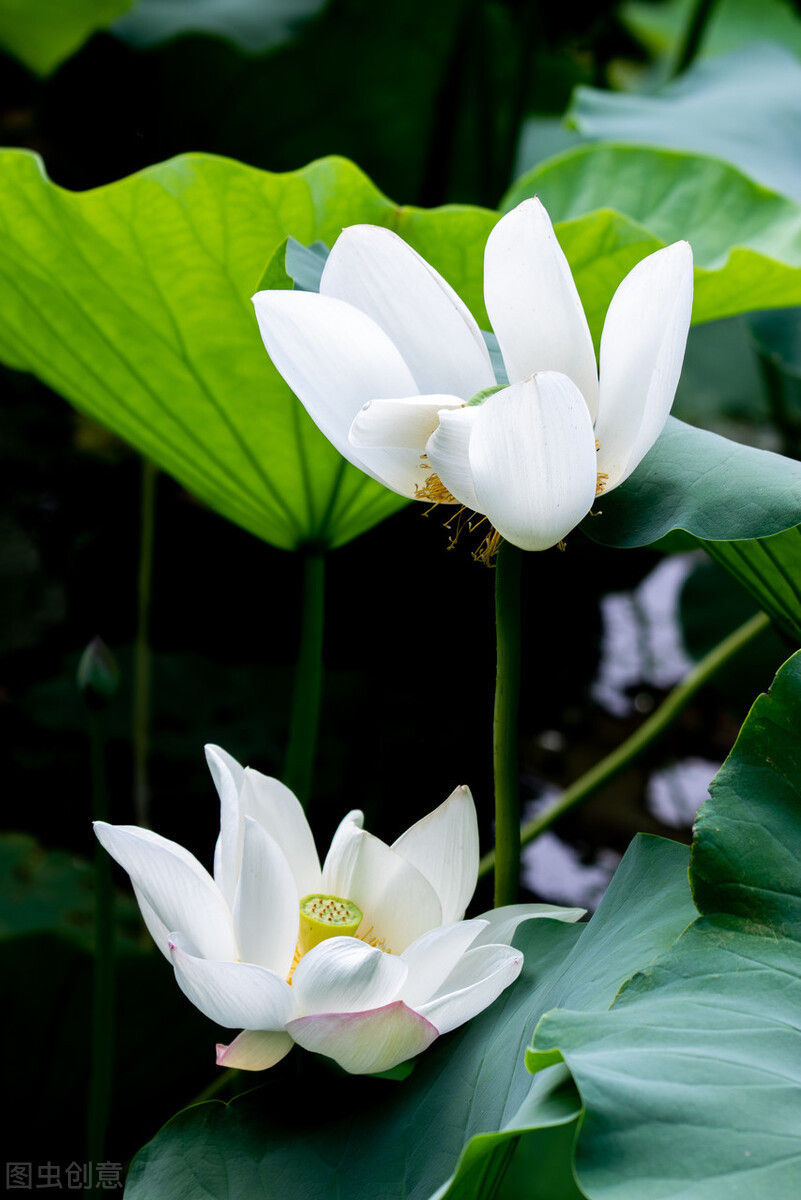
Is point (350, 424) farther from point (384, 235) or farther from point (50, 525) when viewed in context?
point (50, 525)

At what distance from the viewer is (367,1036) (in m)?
0.41

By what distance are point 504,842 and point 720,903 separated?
110mm

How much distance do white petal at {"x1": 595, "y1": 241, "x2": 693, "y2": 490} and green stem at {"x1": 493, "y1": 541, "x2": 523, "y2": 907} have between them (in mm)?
60

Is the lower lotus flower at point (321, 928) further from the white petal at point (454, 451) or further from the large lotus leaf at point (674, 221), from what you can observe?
the large lotus leaf at point (674, 221)

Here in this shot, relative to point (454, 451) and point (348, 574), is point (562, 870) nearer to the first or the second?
point (348, 574)

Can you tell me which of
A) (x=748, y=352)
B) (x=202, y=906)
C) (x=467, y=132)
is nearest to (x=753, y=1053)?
(x=202, y=906)

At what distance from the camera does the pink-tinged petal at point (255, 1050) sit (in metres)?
0.42

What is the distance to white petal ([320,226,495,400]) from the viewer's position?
0.45 meters

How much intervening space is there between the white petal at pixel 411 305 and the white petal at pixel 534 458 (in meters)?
0.09

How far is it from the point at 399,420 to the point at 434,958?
0.22m

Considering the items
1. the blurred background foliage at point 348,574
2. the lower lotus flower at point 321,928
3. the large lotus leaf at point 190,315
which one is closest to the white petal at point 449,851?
the lower lotus flower at point 321,928

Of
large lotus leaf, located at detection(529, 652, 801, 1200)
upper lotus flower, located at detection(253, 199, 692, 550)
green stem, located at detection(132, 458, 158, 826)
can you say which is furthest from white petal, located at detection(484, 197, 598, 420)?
green stem, located at detection(132, 458, 158, 826)

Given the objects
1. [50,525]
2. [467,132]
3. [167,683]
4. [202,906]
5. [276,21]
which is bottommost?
[167,683]

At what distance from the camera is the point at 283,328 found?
1.38 ft
